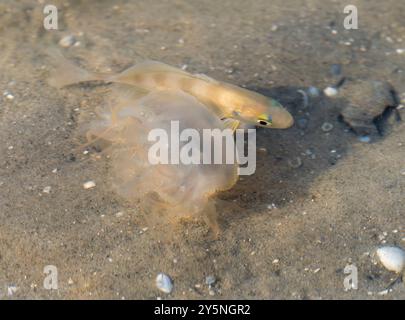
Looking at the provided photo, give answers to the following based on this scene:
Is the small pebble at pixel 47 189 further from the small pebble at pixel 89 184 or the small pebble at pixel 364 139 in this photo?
the small pebble at pixel 364 139

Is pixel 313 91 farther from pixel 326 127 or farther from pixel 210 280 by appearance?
pixel 210 280

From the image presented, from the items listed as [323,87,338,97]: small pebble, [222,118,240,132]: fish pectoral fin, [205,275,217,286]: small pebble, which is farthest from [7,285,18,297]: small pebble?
[323,87,338,97]: small pebble

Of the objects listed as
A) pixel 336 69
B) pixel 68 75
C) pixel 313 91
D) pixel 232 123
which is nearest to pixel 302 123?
pixel 313 91

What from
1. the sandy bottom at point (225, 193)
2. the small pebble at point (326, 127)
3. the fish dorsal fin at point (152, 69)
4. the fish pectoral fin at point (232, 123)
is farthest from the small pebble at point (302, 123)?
the fish dorsal fin at point (152, 69)

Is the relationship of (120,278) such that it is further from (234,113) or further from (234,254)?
(234,113)

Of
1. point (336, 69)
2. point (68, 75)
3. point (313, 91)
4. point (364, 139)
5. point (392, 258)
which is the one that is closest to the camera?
point (392, 258)

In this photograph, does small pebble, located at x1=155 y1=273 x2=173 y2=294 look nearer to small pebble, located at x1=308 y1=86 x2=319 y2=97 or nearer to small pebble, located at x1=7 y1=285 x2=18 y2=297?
small pebble, located at x1=7 y1=285 x2=18 y2=297
